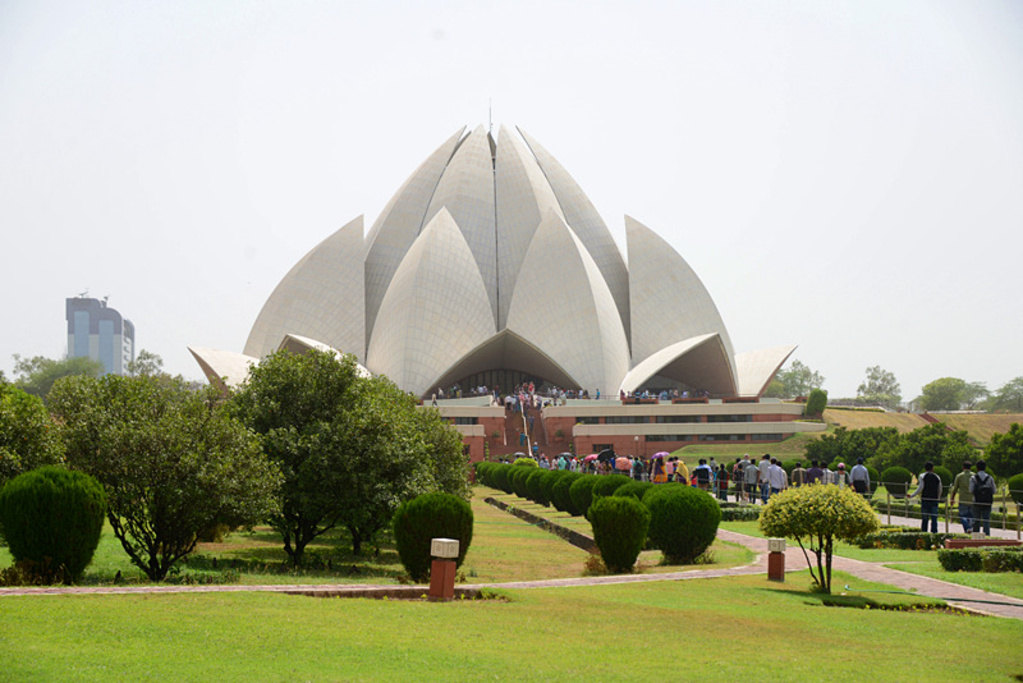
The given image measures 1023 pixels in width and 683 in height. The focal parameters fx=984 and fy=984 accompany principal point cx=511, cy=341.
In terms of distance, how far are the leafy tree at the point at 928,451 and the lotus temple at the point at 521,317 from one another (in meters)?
14.7

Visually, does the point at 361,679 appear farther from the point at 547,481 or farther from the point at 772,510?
the point at 547,481

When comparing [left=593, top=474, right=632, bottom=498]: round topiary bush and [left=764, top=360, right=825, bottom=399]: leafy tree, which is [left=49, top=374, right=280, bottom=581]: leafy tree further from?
[left=764, top=360, right=825, bottom=399]: leafy tree

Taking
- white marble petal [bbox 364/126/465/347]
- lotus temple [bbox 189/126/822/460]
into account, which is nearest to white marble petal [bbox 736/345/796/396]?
lotus temple [bbox 189/126/822/460]

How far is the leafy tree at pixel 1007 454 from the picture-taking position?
19.7m

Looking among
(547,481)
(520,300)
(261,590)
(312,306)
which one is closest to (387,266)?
(312,306)

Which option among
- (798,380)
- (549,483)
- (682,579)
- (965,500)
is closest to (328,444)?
(682,579)

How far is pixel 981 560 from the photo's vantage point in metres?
10.4

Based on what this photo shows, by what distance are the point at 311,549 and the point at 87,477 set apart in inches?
255

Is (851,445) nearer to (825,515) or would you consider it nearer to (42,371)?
(825,515)

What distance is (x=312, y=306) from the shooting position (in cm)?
5031

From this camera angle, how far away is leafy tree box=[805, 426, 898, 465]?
26.8 m

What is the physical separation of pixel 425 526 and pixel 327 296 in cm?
4099

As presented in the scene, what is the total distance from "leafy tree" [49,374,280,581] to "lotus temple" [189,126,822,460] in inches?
1035

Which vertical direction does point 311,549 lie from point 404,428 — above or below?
below
